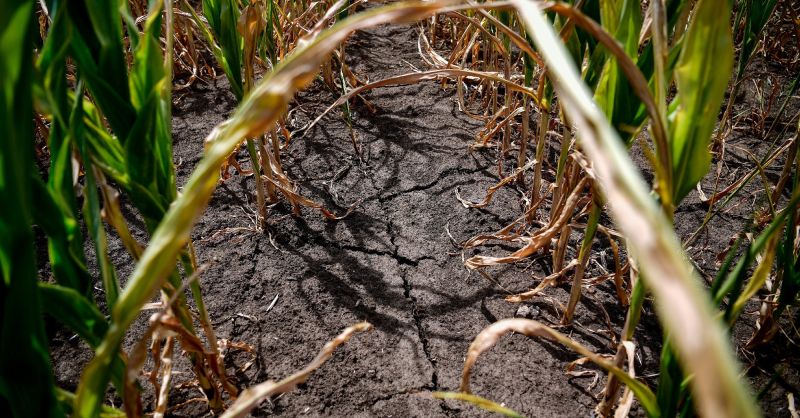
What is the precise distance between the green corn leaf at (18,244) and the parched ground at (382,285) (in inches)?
13.8

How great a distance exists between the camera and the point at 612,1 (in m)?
0.73

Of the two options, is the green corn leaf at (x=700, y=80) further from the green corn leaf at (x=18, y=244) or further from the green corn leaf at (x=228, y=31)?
the green corn leaf at (x=228, y=31)

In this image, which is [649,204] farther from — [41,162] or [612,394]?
[41,162]

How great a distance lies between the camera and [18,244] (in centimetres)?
41

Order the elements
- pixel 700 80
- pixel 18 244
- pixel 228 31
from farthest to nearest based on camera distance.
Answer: pixel 228 31 → pixel 700 80 → pixel 18 244

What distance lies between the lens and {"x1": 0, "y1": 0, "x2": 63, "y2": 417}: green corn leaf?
14.4 inches

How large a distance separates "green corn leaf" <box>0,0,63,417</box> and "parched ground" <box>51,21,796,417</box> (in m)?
0.35

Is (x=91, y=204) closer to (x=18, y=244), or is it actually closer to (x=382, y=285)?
(x=18, y=244)

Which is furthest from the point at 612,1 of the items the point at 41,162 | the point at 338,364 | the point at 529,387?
the point at 41,162

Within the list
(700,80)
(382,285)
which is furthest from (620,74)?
(382,285)

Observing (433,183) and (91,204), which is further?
(433,183)

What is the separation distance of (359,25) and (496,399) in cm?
77

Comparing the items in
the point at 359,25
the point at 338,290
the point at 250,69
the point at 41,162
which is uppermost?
the point at 359,25

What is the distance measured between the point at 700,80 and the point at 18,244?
0.62 metres
